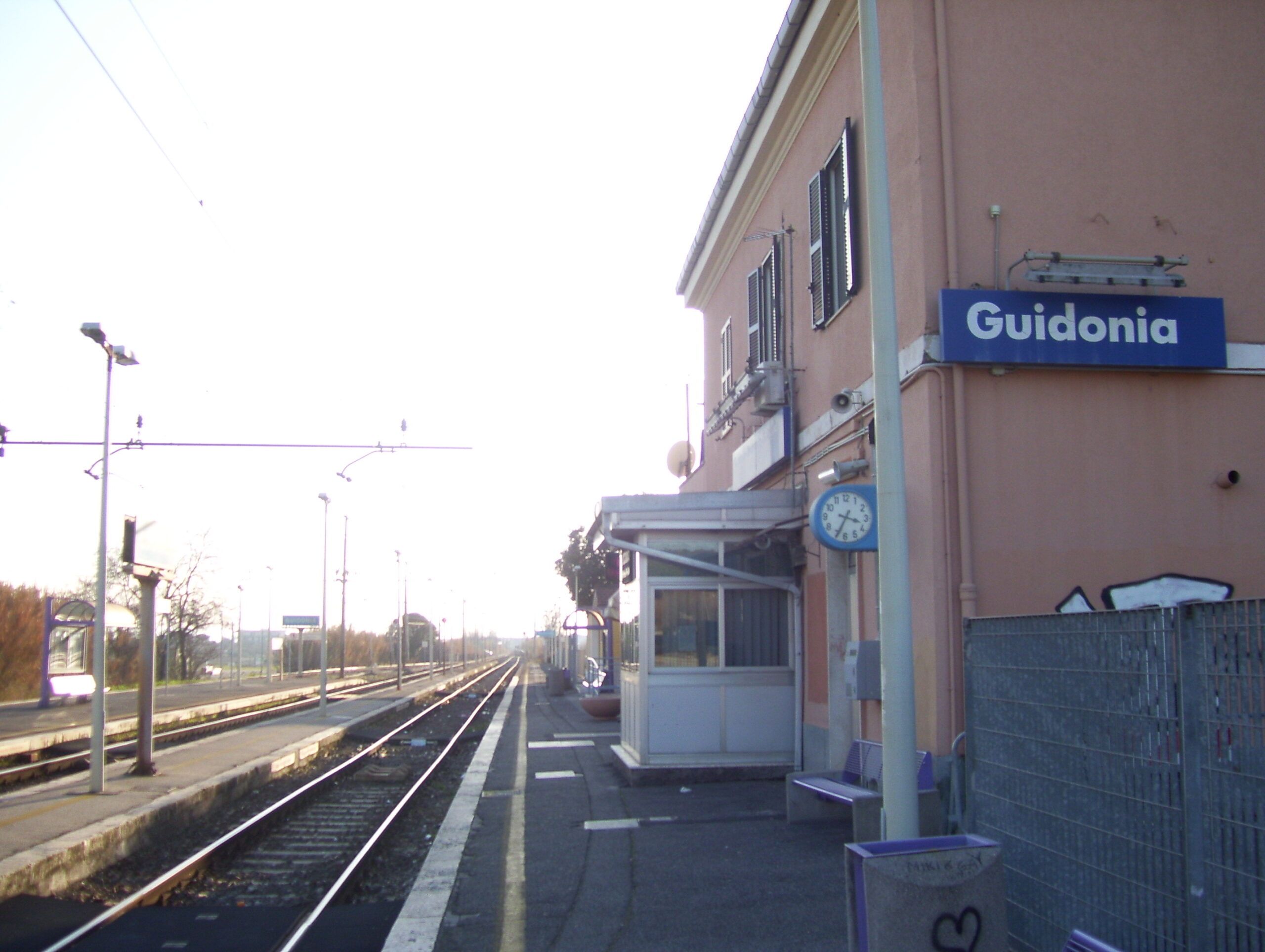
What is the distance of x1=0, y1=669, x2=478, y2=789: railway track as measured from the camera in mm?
15664

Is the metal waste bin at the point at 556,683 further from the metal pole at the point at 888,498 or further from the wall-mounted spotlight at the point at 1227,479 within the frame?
the metal pole at the point at 888,498

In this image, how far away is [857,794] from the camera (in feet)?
28.2

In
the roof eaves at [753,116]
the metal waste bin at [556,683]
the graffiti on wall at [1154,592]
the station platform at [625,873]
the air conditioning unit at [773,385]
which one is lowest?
the metal waste bin at [556,683]

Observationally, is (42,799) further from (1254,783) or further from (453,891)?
(1254,783)

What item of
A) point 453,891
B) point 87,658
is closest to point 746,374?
point 453,891

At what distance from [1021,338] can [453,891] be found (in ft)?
21.7

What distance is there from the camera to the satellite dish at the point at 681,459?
23281 mm

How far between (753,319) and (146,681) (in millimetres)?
9902

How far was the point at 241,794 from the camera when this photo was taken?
13.8 meters

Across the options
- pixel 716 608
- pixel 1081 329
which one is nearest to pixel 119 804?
pixel 716 608

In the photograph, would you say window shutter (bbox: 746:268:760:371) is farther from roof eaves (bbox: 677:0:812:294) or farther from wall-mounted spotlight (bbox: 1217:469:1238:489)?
wall-mounted spotlight (bbox: 1217:469:1238:489)

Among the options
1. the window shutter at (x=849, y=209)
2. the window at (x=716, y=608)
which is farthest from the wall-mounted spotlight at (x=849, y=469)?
the window at (x=716, y=608)

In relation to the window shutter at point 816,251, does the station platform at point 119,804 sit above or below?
below

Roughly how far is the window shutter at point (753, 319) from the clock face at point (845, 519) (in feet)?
19.0
